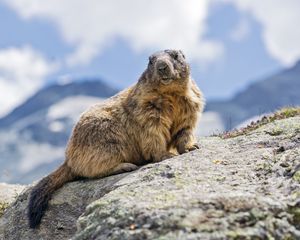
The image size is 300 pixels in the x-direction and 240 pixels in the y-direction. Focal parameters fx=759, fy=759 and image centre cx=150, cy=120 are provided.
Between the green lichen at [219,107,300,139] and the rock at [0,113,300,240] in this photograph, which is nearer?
the rock at [0,113,300,240]

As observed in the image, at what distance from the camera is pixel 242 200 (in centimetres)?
808

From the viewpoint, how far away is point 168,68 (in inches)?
481

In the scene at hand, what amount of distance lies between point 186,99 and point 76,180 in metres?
2.33

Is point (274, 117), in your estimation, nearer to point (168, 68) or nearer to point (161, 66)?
point (168, 68)

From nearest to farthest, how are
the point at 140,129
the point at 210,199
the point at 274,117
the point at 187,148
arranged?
1. the point at 210,199
2. the point at 140,129
3. the point at 187,148
4. the point at 274,117

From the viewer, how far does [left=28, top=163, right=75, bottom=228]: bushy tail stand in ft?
40.0

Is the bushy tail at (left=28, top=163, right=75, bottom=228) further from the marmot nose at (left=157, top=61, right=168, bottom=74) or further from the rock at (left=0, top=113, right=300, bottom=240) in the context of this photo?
the marmot nose at (left=157, top=61, right=168, bottom=74)

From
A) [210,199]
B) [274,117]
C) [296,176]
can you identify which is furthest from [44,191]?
[274,117]

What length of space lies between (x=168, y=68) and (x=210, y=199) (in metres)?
4.43

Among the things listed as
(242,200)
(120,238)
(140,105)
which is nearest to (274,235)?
(242,200)

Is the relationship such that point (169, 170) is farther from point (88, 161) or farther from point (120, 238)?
point (88, 161)

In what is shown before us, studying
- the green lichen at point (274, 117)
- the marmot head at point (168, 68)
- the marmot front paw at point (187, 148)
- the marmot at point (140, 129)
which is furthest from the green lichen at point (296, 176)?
the green lichen at point (274, 117)

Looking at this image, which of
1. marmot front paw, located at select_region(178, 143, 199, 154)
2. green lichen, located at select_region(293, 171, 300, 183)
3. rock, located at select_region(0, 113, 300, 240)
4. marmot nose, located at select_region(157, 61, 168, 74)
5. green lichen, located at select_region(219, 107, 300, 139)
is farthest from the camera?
green lichen, located at select_region(219, 107, 300, 139)

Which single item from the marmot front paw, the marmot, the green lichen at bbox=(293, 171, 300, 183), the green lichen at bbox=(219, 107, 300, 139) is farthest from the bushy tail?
the green lichen at bbox=(219, 107, 300, 139)
